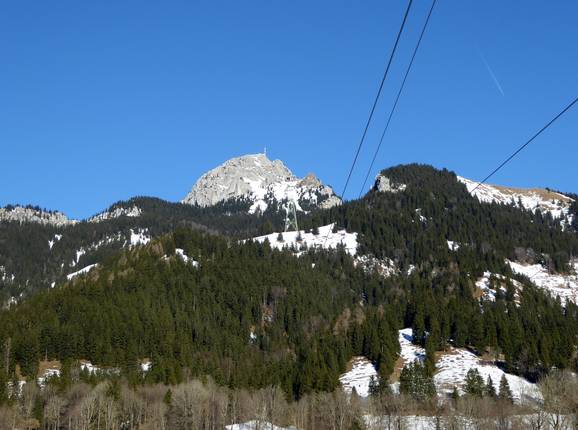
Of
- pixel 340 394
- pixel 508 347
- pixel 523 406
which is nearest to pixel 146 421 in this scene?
pixel 340 394

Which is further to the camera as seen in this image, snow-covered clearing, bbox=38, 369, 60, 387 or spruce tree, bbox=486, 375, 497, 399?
snow-covered clearing, bbox=38, 369, 60, 387

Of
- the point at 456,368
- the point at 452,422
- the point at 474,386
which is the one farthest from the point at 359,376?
the point at 452,422

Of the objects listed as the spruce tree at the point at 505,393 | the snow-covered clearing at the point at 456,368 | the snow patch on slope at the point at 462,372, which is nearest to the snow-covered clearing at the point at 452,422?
the spruce tree at the point at 505,393

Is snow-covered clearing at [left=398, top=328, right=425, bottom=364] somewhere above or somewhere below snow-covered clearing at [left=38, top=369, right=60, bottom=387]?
above

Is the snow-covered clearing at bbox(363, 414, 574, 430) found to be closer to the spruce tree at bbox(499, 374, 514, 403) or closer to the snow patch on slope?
the spruce tree at bbox(499, 374, 514, 403)

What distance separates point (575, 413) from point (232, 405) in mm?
63618

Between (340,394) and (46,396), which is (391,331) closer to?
(340,394)

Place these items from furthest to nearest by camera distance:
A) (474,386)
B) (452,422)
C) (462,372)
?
1. (462,372)
2. (474,386)
3. (452,422)

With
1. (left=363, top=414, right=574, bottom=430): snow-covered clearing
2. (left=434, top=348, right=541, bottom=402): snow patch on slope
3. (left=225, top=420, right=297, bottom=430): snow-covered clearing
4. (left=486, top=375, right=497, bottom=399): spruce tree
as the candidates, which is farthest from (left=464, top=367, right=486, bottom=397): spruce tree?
(left=225, top=420, right=297, bottom=430): snow-covered clearing

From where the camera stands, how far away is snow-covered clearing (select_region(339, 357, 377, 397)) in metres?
149

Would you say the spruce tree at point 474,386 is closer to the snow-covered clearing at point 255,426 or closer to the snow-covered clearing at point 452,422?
the snow-covered clearing at point 452,422

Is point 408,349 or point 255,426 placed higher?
point 408,349

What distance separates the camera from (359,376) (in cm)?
16025

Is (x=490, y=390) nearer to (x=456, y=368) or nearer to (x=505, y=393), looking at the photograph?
(x=505, y=393)
